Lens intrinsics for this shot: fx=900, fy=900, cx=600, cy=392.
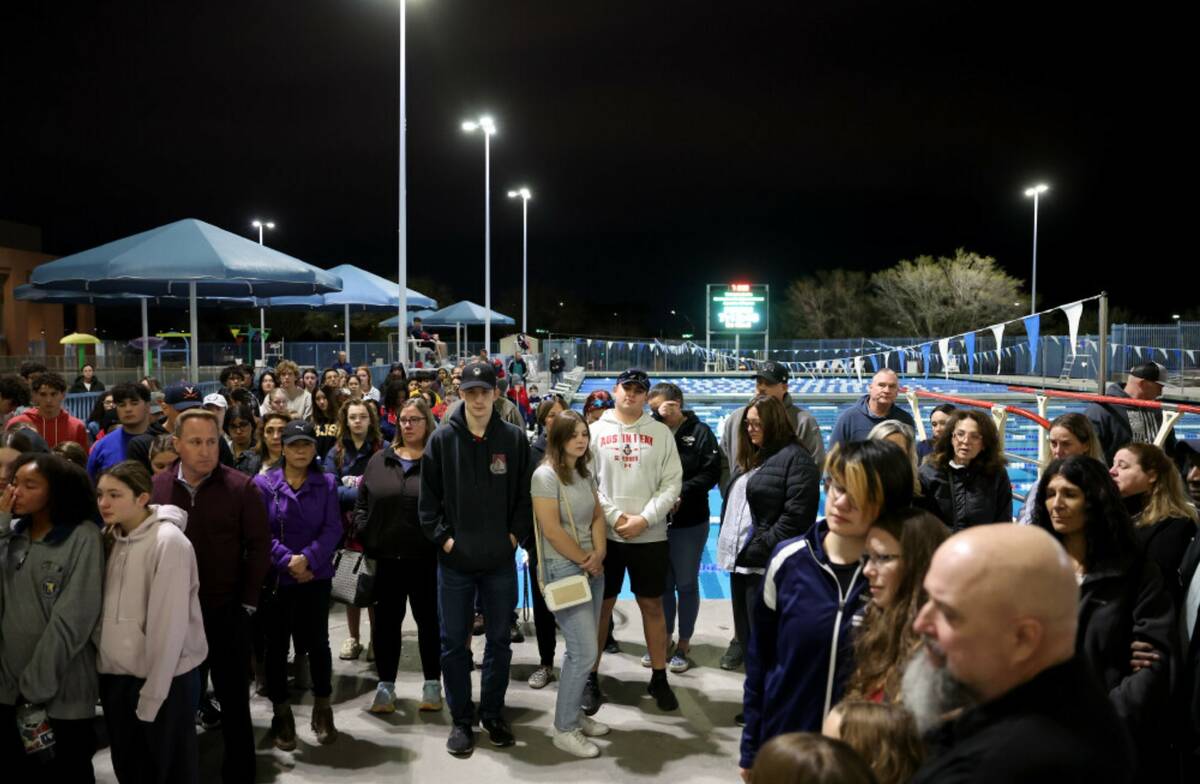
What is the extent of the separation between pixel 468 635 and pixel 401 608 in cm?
58

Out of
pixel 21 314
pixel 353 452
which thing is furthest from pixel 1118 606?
pixel 21 314

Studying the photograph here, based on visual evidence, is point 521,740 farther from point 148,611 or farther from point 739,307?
point 739,307

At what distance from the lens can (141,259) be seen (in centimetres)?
949

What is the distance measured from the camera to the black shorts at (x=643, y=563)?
5.21 m

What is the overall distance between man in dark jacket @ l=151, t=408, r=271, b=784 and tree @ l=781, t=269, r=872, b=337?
63.7 m

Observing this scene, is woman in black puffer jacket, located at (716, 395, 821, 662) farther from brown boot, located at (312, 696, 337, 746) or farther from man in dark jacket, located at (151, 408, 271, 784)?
man in dark jacket, located at (151, 408, 271, 784)

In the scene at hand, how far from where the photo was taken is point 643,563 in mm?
5219

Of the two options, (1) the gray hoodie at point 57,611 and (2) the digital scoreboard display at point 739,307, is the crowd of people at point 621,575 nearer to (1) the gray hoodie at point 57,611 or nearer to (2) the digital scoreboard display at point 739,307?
(1) the gray hoodie at point 57,611

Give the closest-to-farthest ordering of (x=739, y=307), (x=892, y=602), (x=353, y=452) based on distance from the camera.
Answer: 1. (x=892, y=602)
2. (x=353, y=452)
3. (x=739, y=307)

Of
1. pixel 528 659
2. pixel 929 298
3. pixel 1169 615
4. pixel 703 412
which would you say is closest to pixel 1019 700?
pixel 1169 615

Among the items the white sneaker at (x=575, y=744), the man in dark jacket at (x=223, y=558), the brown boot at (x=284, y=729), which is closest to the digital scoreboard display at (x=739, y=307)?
the white sneaker at (x=575, y=744)

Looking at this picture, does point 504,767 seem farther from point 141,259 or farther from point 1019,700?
point 141,259

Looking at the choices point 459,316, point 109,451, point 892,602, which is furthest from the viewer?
point 459,316

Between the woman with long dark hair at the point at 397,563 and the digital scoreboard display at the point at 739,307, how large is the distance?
143 feet
